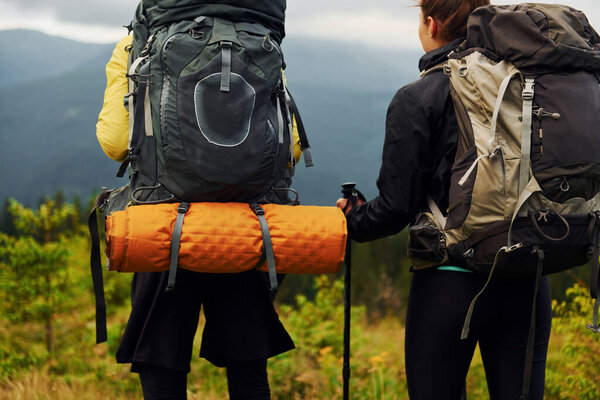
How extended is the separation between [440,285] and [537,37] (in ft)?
2.99

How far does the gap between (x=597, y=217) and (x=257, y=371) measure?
1497 mm

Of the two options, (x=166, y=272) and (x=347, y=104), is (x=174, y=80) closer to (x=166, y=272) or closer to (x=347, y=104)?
(x=166, y=272)

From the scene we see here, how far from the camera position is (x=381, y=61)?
72.5 metres

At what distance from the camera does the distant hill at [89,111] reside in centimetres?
7194

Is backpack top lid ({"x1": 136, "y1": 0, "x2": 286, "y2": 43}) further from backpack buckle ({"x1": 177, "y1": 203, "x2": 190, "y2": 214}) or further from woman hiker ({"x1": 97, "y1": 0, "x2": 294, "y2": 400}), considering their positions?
backpack buckle ({"x1": 177, "y1": 203, "x2": 190, "y2": 214})

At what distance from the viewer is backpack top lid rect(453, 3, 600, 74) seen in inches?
79.0

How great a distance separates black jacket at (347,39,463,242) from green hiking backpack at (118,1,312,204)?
470 mm

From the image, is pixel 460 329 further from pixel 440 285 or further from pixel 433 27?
pixel 433 27

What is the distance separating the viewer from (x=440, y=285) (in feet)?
7.34

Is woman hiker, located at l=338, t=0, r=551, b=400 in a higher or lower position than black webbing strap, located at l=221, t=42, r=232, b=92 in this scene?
lower

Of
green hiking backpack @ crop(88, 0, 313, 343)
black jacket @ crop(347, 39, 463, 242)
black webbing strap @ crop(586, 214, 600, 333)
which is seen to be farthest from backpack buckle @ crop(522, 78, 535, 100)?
green hiking backpack @ crop(88, 0, 313, 343)

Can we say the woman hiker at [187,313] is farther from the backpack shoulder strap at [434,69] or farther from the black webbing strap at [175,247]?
the backpack shoulder strap at [434,69]

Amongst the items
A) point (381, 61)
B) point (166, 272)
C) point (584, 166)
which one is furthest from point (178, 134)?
point (381, 61)

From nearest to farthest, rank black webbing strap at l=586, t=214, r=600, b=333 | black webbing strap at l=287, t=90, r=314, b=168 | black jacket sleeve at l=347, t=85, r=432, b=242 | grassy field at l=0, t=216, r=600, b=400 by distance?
black webbing strap at l=586, t=214, r=600, b=333 < black jacket sleeve at l=347, t=85, r=432, b=242 < black webbing strap at l=287, t=90, r=314, b=168 < grassy field at l=0, t=216, r=600, b=400
